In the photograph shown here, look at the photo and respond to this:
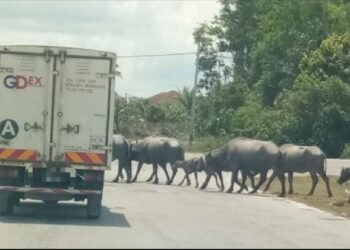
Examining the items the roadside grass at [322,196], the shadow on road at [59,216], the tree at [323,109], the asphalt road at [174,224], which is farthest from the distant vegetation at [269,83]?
the shadow on road at [59,216]

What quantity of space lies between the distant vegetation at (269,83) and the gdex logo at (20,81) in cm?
3769

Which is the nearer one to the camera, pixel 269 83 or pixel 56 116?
pixel 56 116

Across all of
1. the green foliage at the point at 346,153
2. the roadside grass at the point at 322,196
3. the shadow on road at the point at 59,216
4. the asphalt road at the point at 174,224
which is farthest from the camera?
the green foliage at the point at 346,153

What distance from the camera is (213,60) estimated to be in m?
85.3

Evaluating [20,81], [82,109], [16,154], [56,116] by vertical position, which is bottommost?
[16,154]

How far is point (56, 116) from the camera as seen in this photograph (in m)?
20.3

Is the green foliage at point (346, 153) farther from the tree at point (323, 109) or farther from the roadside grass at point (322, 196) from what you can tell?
the roadside grass at point (322, 196)

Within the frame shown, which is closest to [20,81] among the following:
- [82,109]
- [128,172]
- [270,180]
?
[82,109]

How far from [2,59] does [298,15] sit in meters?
53.0

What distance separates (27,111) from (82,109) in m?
1.14

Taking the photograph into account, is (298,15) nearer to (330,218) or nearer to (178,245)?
(330,218)

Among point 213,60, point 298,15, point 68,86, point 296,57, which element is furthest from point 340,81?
point 68,86

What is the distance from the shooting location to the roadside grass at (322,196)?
2712 centimetres

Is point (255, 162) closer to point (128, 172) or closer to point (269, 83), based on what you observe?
point (128, 172)
